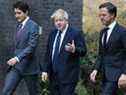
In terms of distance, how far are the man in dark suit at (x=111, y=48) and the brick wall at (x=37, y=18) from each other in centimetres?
299

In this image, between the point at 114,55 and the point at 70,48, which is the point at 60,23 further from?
the point at 114,55

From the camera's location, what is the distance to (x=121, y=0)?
56.4 ft

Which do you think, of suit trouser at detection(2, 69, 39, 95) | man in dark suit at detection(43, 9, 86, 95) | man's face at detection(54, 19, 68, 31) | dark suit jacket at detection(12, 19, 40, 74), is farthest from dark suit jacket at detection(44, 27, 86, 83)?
suit trouser at detection(2, 69, 39, 95)

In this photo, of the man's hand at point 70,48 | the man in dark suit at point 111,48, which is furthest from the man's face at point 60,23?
the man in dark suit at point 111,48

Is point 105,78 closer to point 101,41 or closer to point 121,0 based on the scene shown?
point 101,41

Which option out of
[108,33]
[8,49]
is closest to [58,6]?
[8,49]

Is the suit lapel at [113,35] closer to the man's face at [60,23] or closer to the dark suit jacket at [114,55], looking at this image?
the dark suit jacket at [114,55]

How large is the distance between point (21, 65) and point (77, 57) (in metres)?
0.87

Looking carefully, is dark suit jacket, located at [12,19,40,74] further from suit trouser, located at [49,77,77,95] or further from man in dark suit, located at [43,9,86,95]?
suit trouser, located at [49,77,77,95]

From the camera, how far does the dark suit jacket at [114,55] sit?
665 centimetres

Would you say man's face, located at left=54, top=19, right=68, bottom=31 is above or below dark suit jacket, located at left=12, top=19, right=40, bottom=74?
above

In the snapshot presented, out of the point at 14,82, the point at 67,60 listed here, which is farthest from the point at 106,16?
the point at 14,82

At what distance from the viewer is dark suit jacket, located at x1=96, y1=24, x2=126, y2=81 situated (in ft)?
21.8

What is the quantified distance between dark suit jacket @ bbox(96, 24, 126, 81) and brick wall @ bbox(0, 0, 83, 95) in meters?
2.97
